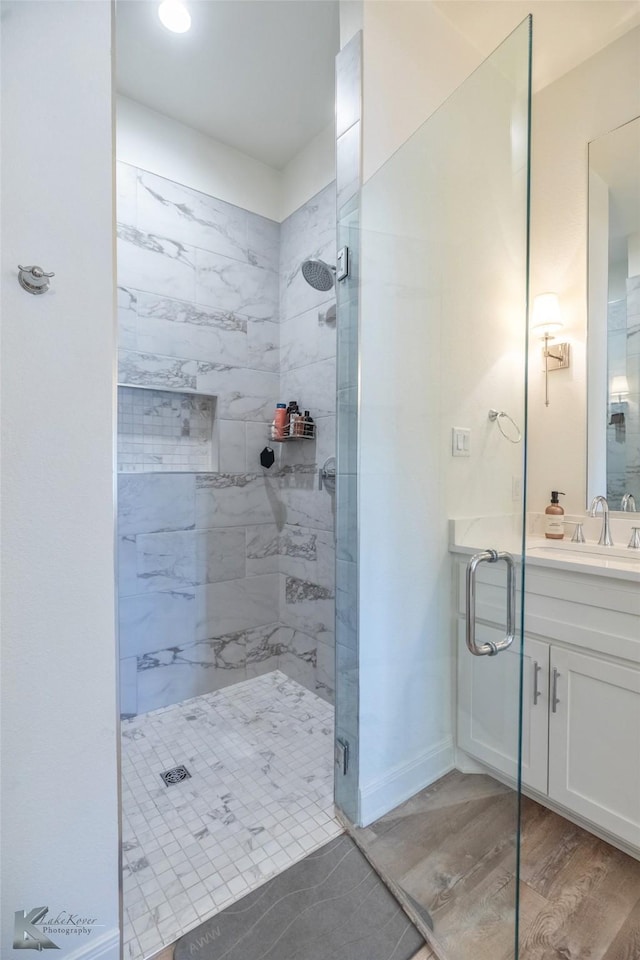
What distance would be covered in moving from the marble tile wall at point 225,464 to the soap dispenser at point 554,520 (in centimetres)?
106

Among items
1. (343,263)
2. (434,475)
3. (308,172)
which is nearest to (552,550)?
(434,475)

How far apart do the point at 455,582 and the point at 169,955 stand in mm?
1336

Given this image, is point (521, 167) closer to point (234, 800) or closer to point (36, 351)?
point (36, 351)

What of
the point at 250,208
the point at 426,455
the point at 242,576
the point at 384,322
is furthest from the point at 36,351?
the point at 250,208

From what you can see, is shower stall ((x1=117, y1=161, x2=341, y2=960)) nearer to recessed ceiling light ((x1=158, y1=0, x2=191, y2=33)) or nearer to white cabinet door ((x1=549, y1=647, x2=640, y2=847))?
recessed ceiling light ((x1=158, y1=0, x2=191, y2=33))

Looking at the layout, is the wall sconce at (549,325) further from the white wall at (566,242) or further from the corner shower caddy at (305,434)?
the corner shower caddy at (305,434)

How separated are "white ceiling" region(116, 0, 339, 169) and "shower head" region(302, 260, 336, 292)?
900mm

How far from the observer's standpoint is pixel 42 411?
918 millimetres

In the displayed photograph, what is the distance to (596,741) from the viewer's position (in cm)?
135

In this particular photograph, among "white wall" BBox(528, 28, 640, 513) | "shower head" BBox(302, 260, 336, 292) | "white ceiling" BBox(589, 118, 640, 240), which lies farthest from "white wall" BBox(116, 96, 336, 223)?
"white ceiling" BBox(589, 118, 640, 240)

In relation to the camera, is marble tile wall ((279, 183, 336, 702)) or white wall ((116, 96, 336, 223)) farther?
marble tile wall ((279, 183, 336, 702))

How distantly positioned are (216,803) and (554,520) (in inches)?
71.9

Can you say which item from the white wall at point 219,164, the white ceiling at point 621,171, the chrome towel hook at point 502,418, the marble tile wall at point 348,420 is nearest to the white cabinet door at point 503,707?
the marble tile wall at point 348,420

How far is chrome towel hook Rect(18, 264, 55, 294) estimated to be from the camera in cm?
88
